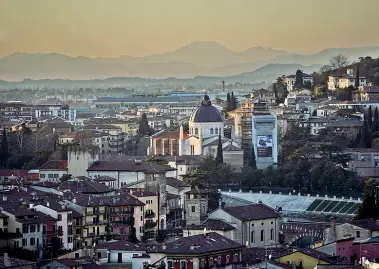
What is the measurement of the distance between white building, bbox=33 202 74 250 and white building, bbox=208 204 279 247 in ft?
14.7

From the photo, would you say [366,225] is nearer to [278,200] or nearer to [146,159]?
[278,200]

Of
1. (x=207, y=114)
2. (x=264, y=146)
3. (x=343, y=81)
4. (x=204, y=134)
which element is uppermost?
(x=343, y=81)

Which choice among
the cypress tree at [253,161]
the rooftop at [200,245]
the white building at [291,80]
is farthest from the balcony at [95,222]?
the white building at [291,80]

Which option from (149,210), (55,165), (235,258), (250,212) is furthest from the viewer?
(55,165)

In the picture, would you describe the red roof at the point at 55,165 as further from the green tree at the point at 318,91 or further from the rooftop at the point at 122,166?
the green tree at the point at 318,91

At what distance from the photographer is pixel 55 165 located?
6675 cm

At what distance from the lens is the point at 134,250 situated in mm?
38844

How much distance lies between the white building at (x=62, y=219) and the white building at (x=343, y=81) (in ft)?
193

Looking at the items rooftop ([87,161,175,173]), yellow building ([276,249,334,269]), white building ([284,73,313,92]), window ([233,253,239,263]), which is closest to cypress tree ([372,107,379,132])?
rooftop ([87,161,175,173])

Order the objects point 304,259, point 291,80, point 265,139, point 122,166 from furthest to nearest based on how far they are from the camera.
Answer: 1. point 291,80
2. point 265,139
3. point 122,166
4. point 304,259

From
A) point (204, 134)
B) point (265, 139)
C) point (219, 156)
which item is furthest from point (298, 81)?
point (219, 156)

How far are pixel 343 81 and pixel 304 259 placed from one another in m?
72.4

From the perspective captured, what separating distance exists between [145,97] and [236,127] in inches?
4097

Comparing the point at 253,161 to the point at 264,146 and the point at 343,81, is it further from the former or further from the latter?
the point at 343,81
